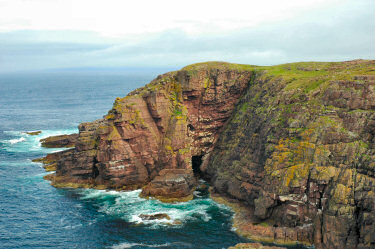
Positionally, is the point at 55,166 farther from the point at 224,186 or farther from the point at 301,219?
the point at 301,219

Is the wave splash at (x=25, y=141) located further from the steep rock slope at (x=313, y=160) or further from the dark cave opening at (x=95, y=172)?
the steep rock slope at (x=313, y=160)

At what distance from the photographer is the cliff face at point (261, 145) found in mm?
63750

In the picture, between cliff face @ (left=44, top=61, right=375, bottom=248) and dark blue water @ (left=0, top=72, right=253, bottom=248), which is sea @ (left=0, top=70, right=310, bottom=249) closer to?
dark blue water @ (left=0, top=72, right=253, bottom=248)

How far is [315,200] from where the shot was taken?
2574 inches

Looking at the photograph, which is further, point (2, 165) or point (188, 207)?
point (2, 165)

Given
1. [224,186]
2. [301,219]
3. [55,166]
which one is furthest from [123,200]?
[301,219]

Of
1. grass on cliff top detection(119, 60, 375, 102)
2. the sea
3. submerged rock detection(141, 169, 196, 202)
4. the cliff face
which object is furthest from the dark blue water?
grass on cliff top detection(119, 60, 375, 102)

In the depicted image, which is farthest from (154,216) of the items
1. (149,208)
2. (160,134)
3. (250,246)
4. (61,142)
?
(61,142)

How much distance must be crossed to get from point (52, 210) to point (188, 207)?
95.7 feet

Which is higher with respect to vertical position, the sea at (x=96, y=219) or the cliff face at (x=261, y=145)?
the cliff face at (x=261, y=145)

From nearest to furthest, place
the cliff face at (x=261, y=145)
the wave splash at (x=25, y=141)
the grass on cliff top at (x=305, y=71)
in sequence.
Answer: the cliff face at (x=261, y=145) → the grass on cliff top at (x=305, y=71) → the wave splash at (x=25, y=141)

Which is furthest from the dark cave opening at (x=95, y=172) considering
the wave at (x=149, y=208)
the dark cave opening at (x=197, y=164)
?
the dark cave opening at (x=197, y=164)

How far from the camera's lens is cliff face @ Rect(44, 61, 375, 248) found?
63750 millimetres

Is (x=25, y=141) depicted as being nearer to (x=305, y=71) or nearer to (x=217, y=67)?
(x=217, y=67)
